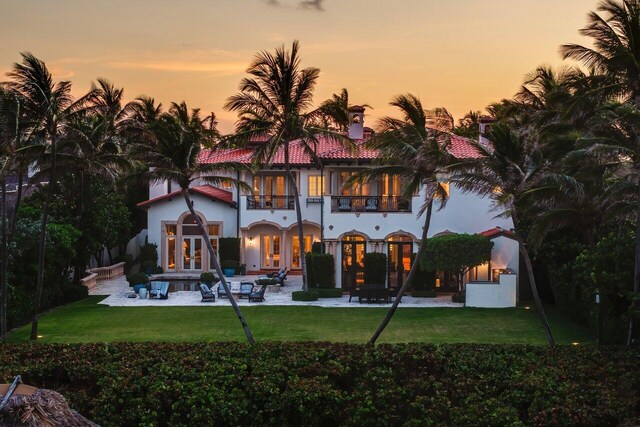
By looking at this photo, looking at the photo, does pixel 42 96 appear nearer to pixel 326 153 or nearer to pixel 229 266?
pixel 326 153

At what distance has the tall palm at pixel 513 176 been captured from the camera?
19.7 metres

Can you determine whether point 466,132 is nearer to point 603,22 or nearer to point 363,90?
point 363,90

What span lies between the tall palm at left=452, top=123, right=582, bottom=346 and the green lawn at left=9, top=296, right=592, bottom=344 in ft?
19.8

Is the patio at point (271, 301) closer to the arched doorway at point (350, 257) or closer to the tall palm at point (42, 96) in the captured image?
the arched doorway at point (350, 257)

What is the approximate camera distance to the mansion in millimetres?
36469

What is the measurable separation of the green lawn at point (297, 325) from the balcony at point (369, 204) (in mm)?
7606

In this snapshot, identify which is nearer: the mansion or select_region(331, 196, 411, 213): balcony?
the mansion

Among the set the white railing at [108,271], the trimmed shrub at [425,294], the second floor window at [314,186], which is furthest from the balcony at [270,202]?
the trimmed shrub at [425,294]

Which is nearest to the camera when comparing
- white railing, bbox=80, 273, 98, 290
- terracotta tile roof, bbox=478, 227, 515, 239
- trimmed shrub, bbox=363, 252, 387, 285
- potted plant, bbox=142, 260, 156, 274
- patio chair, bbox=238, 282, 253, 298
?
terracotta tile roof, bbox=478, 227, 515, 239

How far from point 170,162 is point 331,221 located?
16.8 m

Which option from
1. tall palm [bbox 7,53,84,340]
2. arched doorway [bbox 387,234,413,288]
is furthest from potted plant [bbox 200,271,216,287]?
tall palm [bbox 7,53,84,340]

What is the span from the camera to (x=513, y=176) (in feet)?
65.9

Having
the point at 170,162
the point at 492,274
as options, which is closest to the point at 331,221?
the point at 492,274

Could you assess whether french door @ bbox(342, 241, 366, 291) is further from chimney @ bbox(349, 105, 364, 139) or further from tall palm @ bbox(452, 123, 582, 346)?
tall palm @ bbox(452, 123, 582, 346)
